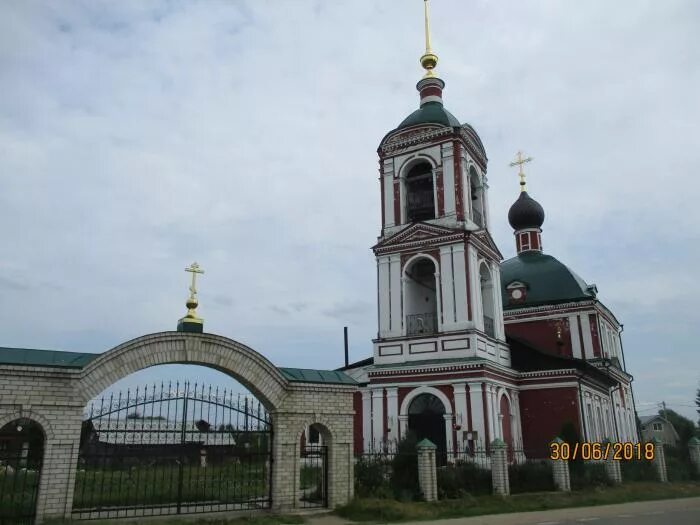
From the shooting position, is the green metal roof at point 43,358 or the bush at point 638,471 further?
the bush at point 638,471

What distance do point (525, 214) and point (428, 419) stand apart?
56.7 feet

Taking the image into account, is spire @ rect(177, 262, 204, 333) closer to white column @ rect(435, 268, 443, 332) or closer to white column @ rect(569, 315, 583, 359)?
white column @ rect(435, 268, 443, 332)

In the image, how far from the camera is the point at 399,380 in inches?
870

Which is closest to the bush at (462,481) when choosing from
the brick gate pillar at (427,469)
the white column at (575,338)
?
the brick gate pillar at (427,469)

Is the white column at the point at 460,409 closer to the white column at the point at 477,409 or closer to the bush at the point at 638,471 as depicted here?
the white column at the point at 477,409

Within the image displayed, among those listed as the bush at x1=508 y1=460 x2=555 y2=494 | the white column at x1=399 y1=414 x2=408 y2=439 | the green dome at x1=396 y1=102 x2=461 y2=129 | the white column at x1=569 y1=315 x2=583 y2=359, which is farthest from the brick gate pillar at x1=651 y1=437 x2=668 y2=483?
the green dome at x1=396 y1=102 x2=461 y2=129

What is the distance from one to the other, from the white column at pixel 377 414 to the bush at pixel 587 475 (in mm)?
6371

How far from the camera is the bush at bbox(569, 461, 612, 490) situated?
18.2 metres

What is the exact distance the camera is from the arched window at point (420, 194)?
24.1 metres

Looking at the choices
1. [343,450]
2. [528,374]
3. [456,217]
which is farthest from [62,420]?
[528,374]

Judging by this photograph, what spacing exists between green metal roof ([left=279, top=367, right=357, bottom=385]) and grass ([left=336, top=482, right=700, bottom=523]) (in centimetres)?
236

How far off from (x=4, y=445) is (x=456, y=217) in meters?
16.3

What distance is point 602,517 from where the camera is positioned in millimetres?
13633

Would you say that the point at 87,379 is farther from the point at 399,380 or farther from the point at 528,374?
the point at 528,374
